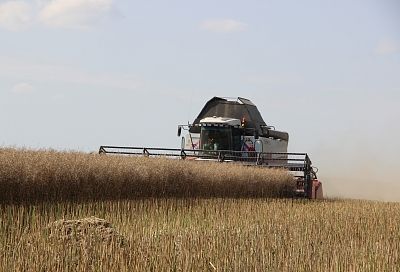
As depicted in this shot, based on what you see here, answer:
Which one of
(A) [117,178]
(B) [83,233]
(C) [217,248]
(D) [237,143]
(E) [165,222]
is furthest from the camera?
(D) [237,143]

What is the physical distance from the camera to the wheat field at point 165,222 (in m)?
5.93

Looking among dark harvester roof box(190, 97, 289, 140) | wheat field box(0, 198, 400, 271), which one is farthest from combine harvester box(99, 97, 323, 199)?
wheat field box(0, 198, 400, 271)

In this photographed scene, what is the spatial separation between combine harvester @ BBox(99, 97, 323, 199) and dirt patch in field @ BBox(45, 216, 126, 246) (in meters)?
11.3

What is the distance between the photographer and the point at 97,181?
42.1 ft

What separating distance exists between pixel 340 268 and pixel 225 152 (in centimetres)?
1487

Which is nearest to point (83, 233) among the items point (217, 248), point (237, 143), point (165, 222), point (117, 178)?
point (217, 248)

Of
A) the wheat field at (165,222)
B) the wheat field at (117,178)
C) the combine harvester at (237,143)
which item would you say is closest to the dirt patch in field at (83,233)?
the wheat field at (165,222)

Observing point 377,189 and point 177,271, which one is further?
point 377,189

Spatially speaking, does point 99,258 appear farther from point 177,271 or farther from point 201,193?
point 201,193

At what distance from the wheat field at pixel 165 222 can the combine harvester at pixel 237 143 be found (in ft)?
2.84

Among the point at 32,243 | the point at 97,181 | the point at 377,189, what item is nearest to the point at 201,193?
the point at 97,181

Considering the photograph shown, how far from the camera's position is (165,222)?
1055 cm

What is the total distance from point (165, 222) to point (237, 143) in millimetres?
10745

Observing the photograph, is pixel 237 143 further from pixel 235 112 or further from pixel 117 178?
pixel 117 178
